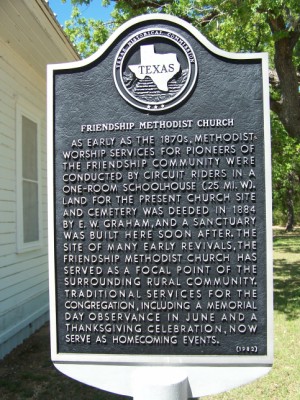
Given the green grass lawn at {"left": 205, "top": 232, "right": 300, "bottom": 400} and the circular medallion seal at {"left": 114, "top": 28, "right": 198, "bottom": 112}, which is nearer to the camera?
the circular medallion seal at {"left": 114, "top": 28, "right": 198, "bottom": 112}

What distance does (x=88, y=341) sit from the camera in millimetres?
3061

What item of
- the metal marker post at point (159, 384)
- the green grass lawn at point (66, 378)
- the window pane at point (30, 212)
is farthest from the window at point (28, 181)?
the metal marker post at point (159, 384)

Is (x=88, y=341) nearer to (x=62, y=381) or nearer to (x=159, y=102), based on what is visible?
(x=159, y=102)

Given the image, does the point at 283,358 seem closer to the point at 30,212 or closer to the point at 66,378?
the point at 66,378

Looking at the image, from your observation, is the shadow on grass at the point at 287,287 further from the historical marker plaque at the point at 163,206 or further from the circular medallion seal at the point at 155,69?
the circular medallion seal at the point at 155,69

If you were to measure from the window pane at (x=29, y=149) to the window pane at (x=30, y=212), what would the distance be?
16cm

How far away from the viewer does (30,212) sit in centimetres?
680

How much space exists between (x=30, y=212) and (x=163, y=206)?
13.8ft

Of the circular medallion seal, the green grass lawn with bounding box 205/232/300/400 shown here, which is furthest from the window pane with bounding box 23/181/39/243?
the circular medallion seal

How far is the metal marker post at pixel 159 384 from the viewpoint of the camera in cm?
288

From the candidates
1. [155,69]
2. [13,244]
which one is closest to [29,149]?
[13,244]

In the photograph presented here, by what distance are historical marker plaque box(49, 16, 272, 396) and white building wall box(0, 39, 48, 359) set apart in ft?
9.25

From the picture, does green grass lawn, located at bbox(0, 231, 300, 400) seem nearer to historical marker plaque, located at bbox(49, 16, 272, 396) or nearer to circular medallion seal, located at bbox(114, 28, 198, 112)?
historical marker plaque, located at bbox(49, 16, 272, 396)

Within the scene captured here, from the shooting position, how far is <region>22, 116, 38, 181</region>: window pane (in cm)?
661
